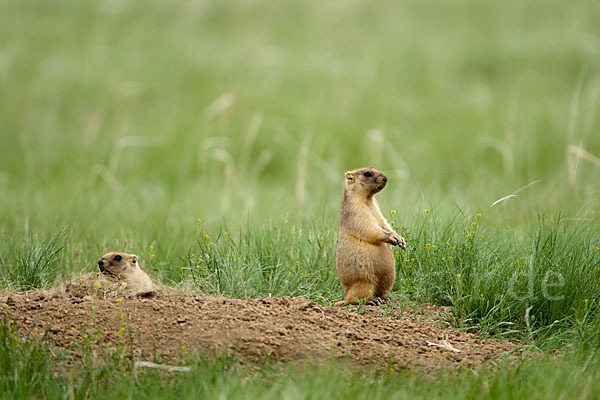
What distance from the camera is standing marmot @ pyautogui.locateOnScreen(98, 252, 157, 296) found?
4.59 m

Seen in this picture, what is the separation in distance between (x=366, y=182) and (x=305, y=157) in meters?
2.08

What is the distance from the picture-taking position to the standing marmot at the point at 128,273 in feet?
15.0

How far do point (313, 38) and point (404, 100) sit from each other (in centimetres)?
354

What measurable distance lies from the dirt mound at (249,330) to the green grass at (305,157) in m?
0.18

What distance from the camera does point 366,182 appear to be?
15.3 ft

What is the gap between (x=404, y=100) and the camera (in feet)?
38.6

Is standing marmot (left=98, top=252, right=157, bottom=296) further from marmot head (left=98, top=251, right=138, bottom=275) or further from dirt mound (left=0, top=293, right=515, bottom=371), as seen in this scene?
dirt mound (left=0, top=293, right=515, bottom=371)

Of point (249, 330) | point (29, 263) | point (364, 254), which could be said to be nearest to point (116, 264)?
point (29, 263)

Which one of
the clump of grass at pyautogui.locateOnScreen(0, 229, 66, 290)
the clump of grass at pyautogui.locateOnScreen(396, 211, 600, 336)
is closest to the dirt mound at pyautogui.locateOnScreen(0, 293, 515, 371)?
the clump of grass at pyautogui.locateOnScreen(396, 211, 600, 336)

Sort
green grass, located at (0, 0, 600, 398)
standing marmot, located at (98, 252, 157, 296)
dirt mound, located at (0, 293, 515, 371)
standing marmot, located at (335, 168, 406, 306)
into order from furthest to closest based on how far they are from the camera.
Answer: standing marmot, located at (98, 252, 157, 296)
standing marmot, located at (335, 168, 406, 306)
green grass, located at (0, 0, 600, 398)
dirt mound, located at (0, 293, 515, 371)

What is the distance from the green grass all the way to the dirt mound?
184 mm

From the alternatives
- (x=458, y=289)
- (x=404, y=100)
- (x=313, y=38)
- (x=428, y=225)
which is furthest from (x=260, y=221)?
(x=313, y=38)

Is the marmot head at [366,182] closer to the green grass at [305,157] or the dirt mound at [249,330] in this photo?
the green grass at [305,157]

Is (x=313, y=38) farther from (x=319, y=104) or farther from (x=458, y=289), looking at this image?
(x=458, y=289)
